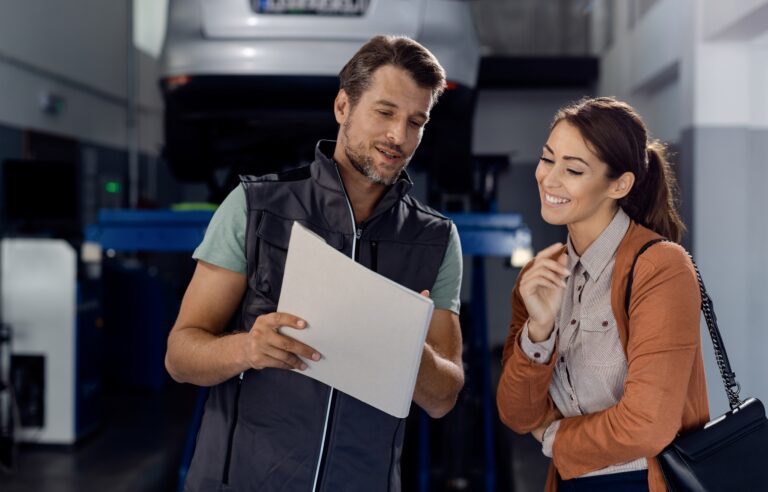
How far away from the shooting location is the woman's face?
4.90 feet

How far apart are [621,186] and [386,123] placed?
49cm

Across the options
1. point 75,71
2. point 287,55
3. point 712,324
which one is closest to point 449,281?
point 712,324

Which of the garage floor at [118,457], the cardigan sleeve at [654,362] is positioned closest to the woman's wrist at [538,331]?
the cardigan sleeve at [654,362]

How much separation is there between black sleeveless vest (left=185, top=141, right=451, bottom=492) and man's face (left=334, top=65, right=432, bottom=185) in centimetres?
6

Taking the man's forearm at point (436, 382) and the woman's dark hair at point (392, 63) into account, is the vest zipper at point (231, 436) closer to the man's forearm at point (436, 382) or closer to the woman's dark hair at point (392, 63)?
the man's forearm at point (436, 382)

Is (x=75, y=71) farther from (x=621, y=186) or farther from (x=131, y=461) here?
(x=621, y=186)

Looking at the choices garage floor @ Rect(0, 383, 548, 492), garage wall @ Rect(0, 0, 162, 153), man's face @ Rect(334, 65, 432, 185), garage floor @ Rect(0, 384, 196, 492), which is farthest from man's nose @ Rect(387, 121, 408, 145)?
garage wall @ Rect(0, 0, 162, 153)

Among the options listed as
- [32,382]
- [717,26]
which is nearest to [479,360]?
[717,26]

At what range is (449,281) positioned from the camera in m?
1.74

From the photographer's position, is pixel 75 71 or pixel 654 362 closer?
pixel 654 362

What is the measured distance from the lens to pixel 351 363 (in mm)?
1374

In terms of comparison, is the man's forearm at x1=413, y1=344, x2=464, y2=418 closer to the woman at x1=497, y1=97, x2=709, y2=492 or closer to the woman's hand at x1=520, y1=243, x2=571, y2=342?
the woman at x1=497, y1=97, x2=709, y2=492

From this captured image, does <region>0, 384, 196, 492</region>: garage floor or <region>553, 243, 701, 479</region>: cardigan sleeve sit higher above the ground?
<region>553, 243, 701, 479</region>: cardigan sleeve

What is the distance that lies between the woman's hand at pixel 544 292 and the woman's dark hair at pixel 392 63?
46 cm
